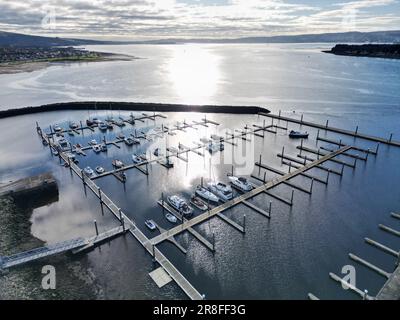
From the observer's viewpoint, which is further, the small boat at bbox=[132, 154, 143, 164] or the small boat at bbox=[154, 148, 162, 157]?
the small boat at bbox=[154, 148, 162, 157]

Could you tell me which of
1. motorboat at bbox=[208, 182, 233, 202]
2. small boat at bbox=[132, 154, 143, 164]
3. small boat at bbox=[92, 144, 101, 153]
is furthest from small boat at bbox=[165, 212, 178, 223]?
small boat at bbox=[92, 144, 101, 153]

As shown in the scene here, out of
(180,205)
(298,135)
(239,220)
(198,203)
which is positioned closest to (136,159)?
(180,205)

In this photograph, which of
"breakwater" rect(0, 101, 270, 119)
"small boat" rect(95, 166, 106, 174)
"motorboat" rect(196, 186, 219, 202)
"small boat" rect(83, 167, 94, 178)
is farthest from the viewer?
"breakwater" rect(0, 101, 270, 119)

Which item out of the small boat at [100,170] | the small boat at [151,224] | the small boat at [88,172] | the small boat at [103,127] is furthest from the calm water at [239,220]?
the small boat at [103,127]

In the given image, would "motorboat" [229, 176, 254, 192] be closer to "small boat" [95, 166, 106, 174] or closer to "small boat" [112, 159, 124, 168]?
"small boat" [112, 159, 124, 168]

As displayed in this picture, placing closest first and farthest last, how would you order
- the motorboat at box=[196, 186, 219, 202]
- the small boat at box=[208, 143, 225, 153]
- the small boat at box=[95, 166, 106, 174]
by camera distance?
the motorboat at box=[196, 186, 219, 202] → the small boat at box=[95, 166, 106, 174] → the small boat at box=[208, 143, 225, 153]
